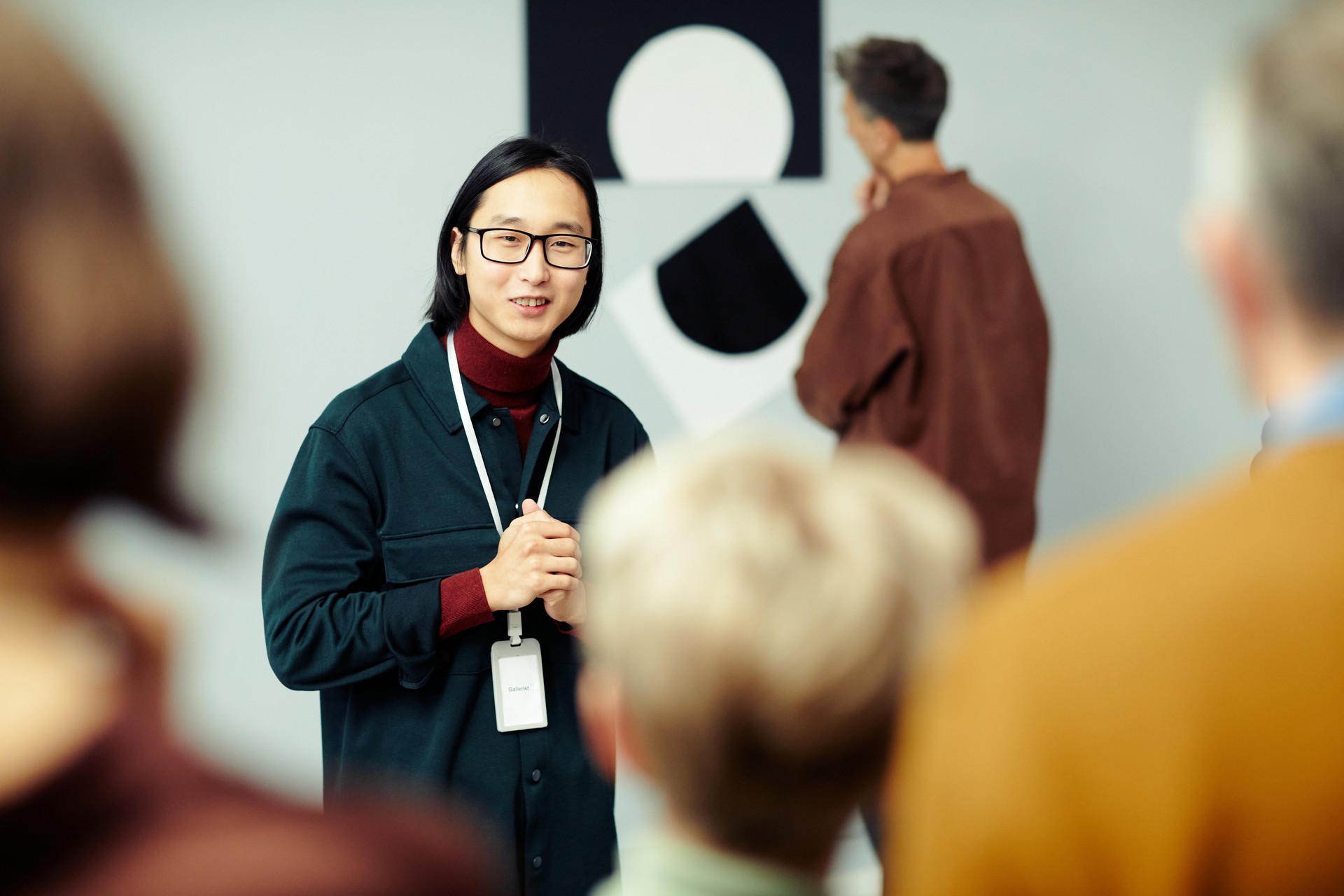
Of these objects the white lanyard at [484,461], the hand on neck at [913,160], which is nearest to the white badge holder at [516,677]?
the white lanyard at [484,461]

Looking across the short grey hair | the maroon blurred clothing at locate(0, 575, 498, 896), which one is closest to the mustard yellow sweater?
the short grey hair

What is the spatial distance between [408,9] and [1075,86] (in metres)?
2.11

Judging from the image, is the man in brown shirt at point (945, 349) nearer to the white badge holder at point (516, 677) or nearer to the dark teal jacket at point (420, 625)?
the dark teal jacket at point (420, 625)

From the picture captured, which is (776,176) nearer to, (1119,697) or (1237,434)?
(1237,434)

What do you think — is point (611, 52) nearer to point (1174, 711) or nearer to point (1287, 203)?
point (1287, 203)

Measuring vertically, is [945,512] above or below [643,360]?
above

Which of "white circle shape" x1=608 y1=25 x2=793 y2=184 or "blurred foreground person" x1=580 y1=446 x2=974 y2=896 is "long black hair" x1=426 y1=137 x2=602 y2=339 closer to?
"blurred foreground person" x1=580 y1=446 x2=974 y2=896

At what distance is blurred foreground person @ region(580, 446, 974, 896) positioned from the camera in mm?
738

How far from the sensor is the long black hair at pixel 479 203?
1896 mm

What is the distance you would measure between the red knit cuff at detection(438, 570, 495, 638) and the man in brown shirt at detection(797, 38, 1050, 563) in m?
1.29

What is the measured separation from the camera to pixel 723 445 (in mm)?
827

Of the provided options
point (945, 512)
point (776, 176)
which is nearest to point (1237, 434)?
point (776, 176)

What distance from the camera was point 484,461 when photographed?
188 centimetres

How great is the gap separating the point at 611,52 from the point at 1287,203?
10.1 ft
